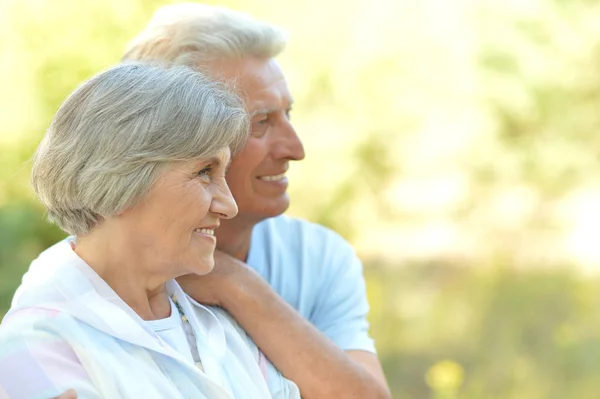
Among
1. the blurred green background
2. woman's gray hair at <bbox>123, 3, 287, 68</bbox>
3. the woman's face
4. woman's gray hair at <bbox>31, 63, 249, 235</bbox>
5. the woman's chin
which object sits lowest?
the blurred green background

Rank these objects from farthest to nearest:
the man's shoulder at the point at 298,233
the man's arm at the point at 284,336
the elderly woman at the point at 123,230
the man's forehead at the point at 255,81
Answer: the man's shoulder at the point at 298,233, the man's forehead at the point at 255,81, the man's arm at the point at 284,336, the elderly woman at the point at 123,230

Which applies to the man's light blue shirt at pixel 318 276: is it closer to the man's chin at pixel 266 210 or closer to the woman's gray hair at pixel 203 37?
the man's chin at pixel 266 210

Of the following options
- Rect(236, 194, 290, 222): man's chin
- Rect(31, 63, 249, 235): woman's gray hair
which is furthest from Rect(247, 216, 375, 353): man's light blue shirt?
Rect(31, 63, 249, 235): woman's gray hair

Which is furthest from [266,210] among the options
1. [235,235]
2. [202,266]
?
[202,266]

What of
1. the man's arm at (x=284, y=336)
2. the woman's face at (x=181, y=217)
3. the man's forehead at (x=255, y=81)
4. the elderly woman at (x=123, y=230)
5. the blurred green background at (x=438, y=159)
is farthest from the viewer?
the blurred green background at (x=438, y=159)

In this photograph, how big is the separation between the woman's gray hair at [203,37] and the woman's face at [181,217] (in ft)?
1.91

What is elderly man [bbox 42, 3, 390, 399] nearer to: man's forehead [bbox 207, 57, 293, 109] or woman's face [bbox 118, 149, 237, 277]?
man's forehead [bbox 207, 57, 293, 109]

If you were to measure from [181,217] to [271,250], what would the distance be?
83 centimetres

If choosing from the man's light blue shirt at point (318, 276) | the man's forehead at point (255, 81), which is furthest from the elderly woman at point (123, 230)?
the man's light blue shirt at point (318, 276)

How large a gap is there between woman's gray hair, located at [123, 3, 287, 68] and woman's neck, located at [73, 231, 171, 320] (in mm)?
678

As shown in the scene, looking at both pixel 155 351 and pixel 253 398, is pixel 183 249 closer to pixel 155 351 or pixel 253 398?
pixel 155 351

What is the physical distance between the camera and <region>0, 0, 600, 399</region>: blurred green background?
5.18 metres

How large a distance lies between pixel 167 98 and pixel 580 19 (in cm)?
670

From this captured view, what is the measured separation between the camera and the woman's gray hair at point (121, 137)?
1.82 m
